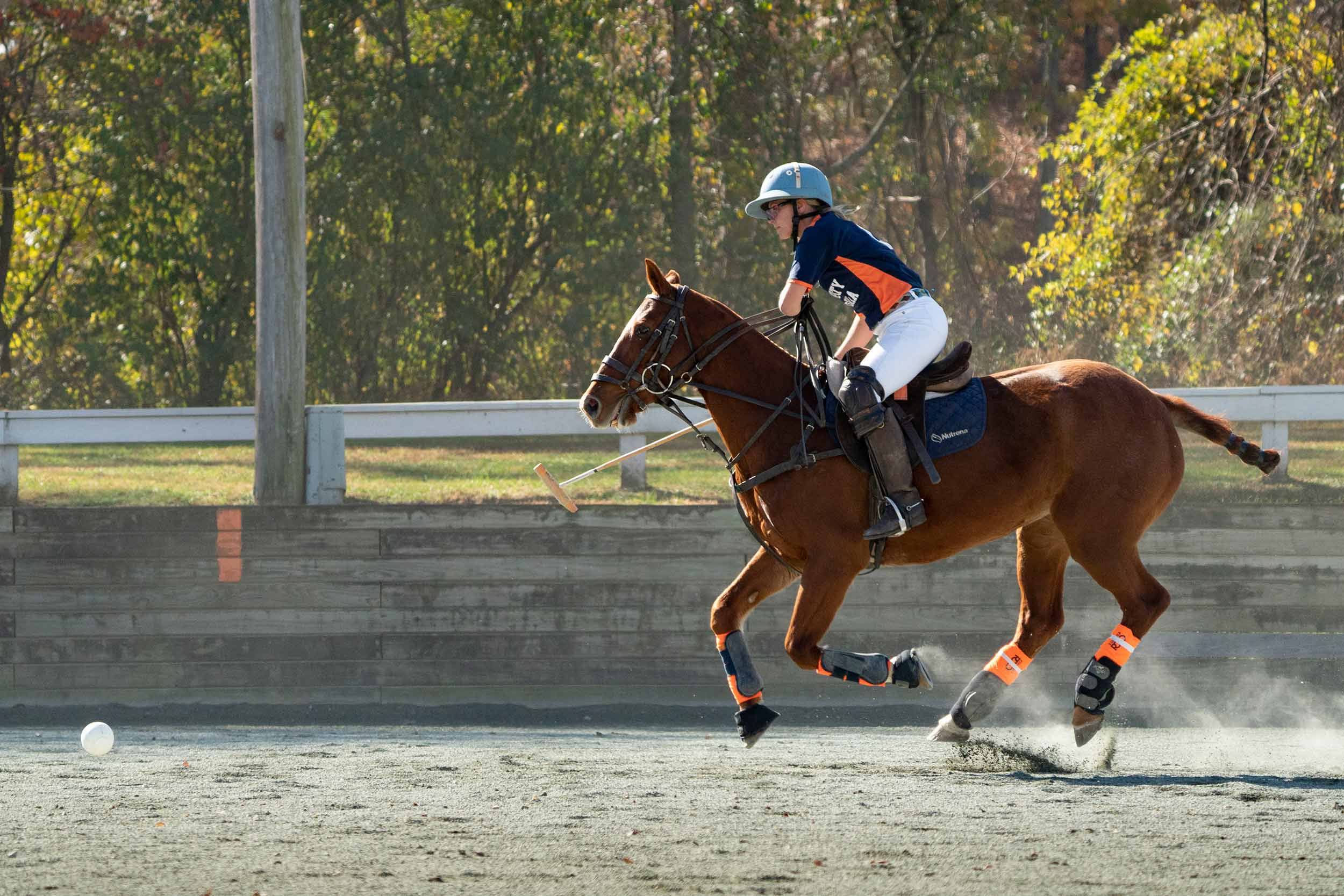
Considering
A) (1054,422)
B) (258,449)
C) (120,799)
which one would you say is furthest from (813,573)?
(258,449)

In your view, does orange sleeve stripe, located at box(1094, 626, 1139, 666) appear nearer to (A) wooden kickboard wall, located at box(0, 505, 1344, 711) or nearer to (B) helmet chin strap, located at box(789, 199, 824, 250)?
(B) helmet chin strap, located at box(789, 199, 824, 250)

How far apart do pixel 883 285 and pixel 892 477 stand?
863mm

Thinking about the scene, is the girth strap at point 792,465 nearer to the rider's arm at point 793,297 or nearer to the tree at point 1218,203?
the rider's arm at point 793,297

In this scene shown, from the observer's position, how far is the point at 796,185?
6.71 meters

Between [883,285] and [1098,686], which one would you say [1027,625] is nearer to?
[1098,686]

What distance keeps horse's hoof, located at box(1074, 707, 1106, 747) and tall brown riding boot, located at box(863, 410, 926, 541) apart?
47.0 inches

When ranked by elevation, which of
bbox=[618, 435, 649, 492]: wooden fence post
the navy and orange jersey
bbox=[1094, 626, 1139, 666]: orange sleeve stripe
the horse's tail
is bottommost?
bbox=[1094, 626, 1139, 666]: orange sleeve stripe

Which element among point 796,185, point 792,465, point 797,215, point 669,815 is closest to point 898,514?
point 792,465

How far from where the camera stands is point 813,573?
6641 millimetres

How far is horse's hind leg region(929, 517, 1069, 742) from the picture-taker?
709cm

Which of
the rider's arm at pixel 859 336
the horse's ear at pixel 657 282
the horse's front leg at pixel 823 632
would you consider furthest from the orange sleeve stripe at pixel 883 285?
the horse's front leg at pixel 823 632

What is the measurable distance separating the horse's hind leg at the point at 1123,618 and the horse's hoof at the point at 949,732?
1.66 ft

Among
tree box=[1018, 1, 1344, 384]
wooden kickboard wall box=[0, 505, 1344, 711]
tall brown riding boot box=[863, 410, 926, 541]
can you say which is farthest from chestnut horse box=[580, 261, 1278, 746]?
tree box=[1018, 1, 1344, 384]

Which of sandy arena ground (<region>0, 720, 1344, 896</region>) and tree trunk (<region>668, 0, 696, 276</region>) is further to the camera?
tree trunk (<region>668, 0, 696, 276</region>)
